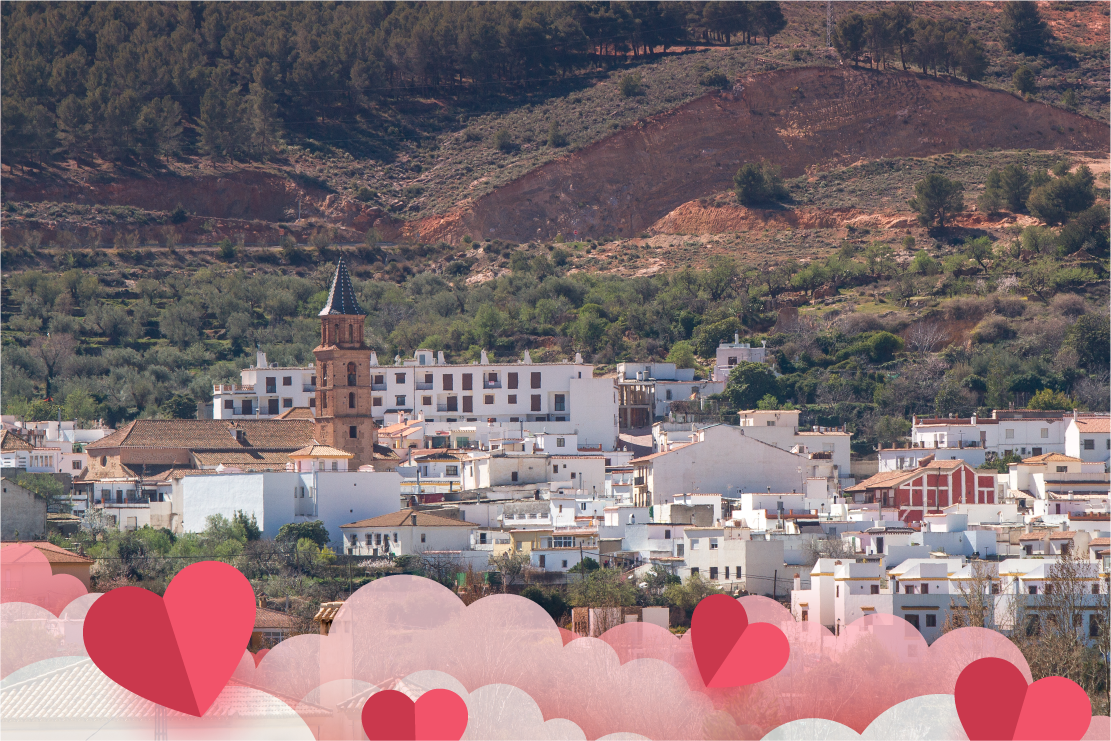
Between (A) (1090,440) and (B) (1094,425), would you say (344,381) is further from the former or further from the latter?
(B) (1094,425)

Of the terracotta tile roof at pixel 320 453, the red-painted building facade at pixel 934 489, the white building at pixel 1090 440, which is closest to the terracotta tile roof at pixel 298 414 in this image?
the terracotta tile roof at pixel 320 453

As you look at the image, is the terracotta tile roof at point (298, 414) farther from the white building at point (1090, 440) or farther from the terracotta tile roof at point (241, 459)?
the white building at point (1090, 440)

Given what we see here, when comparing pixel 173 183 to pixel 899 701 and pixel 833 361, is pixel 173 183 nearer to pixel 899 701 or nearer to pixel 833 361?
pixel 833 361

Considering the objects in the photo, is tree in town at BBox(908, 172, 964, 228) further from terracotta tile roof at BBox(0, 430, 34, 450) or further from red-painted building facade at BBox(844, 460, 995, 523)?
terracotta tile roof at BBox(0, 430, 34, 450)

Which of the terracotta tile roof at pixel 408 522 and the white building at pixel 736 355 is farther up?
the white building at pixel 736 355

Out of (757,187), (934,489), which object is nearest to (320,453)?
(934,489)

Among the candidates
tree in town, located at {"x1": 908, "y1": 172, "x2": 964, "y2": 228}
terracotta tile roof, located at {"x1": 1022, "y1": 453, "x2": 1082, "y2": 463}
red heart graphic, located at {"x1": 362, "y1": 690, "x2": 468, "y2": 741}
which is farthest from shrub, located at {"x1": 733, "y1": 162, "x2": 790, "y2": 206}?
red heart graphic, located at {"x1": 362, "y1": 690, "x2": 468, "y2": 741}

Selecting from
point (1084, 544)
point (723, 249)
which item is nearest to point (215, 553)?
point (1084, 544)
